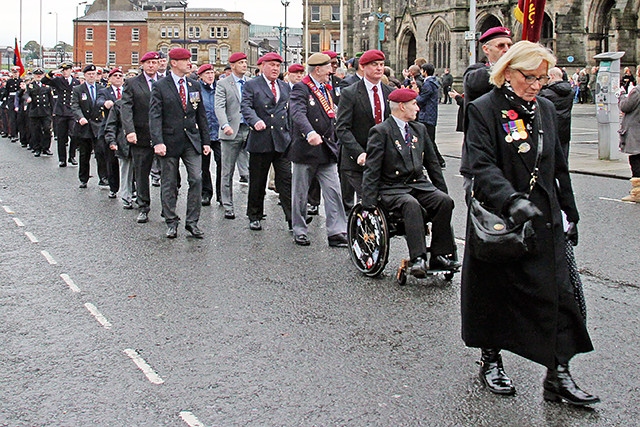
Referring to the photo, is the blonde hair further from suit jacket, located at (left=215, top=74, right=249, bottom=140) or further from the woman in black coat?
suit jacket, located at (left=215, top=74, right=249, bottom=140)

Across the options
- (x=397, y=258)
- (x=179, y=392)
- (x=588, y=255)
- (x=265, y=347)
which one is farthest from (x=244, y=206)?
(x=179, y=392)

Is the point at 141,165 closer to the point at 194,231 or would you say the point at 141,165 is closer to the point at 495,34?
the point at 194,231

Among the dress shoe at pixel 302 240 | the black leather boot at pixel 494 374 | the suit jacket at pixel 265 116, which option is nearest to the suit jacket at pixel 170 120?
the suit jacket at pixel 265 116

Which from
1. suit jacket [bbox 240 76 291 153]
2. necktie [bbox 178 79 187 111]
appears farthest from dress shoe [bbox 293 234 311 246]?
necktie [bbox 178 79 187 111]

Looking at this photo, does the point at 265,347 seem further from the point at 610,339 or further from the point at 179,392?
the point at 610,339

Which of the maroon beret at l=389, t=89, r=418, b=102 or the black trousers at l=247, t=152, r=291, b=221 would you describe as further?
the black trousers at l=247, t=152, r=291, b=221

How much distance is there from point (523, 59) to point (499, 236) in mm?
977

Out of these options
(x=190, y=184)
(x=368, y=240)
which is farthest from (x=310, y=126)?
(x=368, y=240)

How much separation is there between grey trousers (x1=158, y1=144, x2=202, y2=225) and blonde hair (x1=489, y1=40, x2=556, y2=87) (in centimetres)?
616

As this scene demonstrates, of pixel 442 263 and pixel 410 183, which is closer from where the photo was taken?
pixel 442 263

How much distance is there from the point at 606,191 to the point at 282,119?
19.8ft

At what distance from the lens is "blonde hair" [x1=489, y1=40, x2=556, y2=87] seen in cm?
491

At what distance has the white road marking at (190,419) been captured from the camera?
481 centimetres

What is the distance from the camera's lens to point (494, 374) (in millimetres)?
5285
